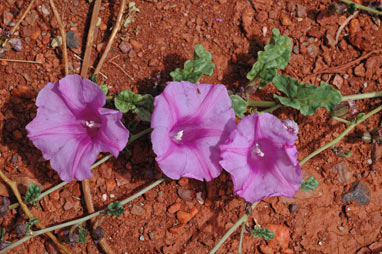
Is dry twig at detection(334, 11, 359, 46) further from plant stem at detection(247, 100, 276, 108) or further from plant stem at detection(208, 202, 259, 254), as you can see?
plant stem at detection(208, 202, 259, 254)

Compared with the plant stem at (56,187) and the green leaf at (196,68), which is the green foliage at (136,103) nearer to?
the green leaf at (196,68)

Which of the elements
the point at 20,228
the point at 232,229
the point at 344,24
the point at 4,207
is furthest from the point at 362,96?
the point at 4,207

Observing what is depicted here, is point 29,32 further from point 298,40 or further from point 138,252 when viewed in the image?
point 298,40

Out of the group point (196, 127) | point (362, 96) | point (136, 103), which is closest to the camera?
point (196, 127)

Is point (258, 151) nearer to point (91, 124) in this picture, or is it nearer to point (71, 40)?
point (91, 124)

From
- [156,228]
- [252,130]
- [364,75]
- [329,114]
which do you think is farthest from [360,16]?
[156,228]

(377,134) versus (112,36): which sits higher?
(112,36)

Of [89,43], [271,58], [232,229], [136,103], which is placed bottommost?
[232,229]

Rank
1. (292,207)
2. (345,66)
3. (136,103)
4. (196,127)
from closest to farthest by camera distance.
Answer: (196,127) → (136,103) → (292,207) → (345,66)
